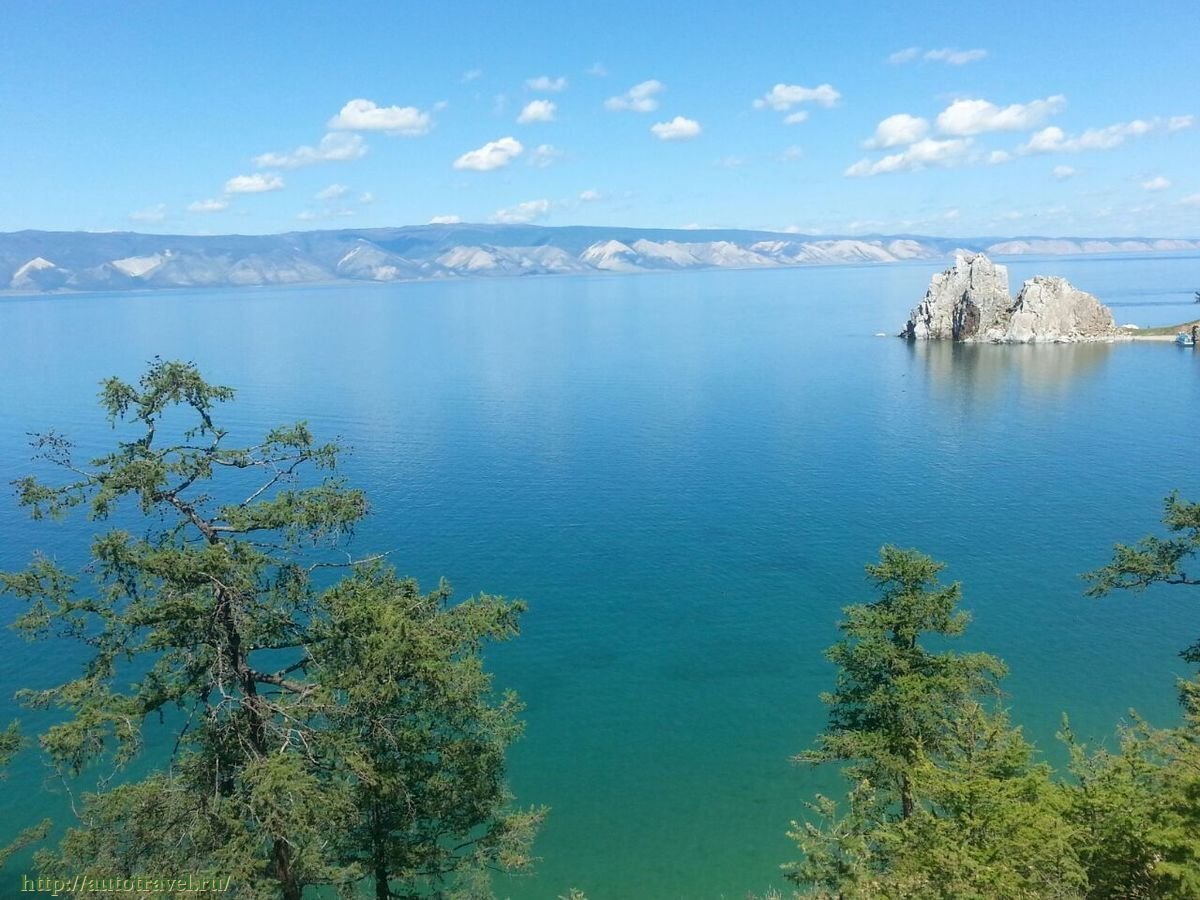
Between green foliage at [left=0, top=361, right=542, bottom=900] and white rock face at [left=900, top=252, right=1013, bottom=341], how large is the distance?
18310 centimetres

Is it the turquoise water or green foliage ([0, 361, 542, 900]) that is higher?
green foliage ([0, 361, 542, 900])

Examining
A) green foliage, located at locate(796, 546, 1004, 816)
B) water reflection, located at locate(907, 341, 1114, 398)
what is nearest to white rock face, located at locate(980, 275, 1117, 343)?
water reflection, located at locate(907, 341, 1114, 398)

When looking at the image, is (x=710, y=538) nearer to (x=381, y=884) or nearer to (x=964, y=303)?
(x=381, y=884)

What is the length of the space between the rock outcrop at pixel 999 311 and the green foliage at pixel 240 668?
183m

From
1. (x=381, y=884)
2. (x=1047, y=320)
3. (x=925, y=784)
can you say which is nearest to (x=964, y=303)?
(x=1047, y=320)

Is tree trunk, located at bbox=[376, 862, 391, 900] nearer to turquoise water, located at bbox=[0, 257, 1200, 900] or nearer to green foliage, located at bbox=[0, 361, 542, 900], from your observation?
green foliage, located at bbox=[0, 361, 542, 900]

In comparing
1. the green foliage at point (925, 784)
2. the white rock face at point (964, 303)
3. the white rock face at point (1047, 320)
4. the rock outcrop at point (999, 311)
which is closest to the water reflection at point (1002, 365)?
the white rock face at point (1047, 320)

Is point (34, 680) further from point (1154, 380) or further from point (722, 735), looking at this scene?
point (1154, 380)

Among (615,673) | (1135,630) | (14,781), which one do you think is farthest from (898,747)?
(14,781)

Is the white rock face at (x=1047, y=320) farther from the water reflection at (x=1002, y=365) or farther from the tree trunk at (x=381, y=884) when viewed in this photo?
the tree trunk at (x=381, y=884)

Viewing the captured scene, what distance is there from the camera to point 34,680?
43438mm

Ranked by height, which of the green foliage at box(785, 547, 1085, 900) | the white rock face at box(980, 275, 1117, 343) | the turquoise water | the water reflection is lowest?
the turquoise water

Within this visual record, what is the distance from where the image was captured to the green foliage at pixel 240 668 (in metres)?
15.6

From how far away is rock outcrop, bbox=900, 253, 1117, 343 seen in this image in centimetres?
17062
